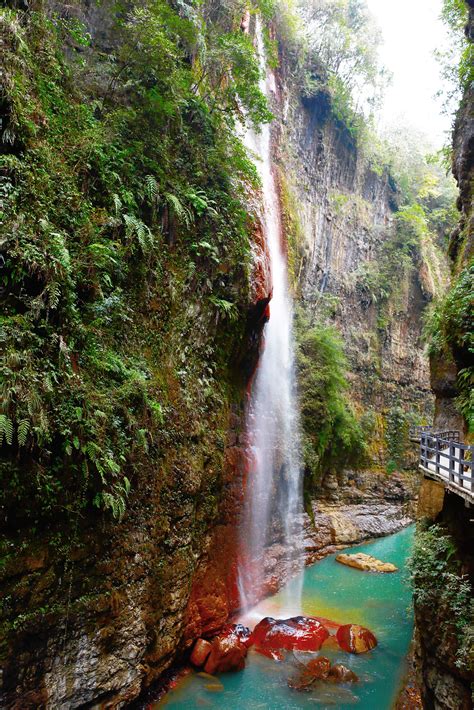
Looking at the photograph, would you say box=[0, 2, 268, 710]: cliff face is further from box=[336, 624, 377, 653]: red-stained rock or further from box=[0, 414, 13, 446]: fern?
box=[336, 624, 377, 653]: red-stained rock

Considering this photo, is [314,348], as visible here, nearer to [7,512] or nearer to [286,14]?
[7,512]

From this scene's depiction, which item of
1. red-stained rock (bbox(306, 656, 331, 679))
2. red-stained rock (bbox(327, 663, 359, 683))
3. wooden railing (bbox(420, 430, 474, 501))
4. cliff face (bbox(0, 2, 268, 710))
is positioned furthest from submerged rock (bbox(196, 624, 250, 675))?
wooden railing (bbox(420, 430, 474, 501))

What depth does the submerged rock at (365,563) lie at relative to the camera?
55.9 ft

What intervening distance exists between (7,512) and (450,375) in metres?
11.8

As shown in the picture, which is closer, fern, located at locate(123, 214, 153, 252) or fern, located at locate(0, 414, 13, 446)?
fern, located at locate(0, 414, 13, 446)

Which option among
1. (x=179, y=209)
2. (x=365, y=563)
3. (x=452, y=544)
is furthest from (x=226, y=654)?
(x=179, y=209)

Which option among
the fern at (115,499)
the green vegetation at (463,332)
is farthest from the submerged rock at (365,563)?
the fern at (115,499)

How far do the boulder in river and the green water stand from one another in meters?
0.34

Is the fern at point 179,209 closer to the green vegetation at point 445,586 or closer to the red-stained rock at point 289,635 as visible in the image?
the green vegetation at point 445,586

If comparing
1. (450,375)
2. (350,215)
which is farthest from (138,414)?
(350,215)

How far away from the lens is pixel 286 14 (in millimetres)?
23031

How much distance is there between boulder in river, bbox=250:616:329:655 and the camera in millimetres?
10678

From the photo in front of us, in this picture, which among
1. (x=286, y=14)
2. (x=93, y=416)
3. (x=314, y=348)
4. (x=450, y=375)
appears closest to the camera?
(x=93, y=416)

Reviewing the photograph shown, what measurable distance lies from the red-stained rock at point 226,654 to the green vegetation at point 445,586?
4.20m
